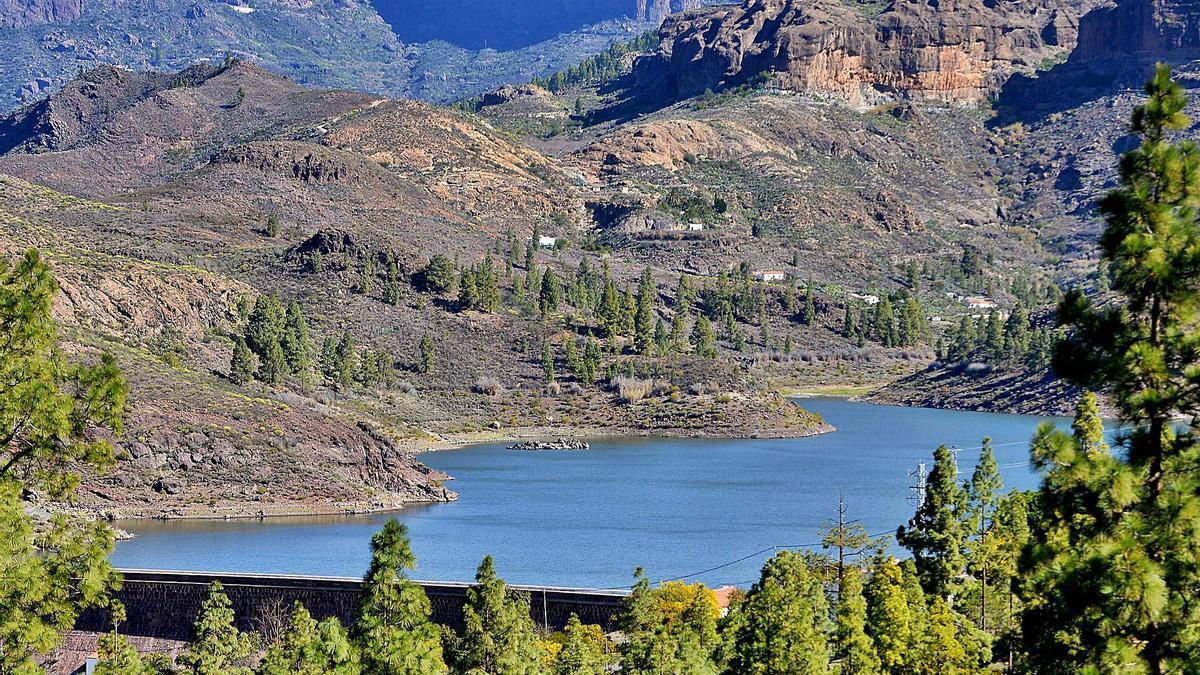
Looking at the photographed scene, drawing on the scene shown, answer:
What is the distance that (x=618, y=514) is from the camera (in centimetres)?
Result: 8906

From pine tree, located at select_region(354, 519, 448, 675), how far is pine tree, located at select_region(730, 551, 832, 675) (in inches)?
303

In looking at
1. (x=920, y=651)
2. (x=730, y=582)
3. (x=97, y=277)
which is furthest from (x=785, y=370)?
(x=920, y=651)

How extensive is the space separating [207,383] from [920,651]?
77.4 metres

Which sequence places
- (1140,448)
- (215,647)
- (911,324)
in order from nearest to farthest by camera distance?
(1140,448)
(215,647)
(911,324)

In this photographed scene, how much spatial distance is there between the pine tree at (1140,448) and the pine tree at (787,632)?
50.8 ft

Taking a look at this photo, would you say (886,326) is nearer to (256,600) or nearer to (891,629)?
(256,600)

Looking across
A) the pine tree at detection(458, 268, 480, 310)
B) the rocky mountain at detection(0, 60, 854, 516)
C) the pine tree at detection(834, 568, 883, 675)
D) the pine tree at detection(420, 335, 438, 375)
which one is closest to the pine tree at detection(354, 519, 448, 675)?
the pine tree at detection(834, 568, 883, 675)

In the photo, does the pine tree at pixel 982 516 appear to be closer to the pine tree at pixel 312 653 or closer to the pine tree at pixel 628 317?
the pine tree at pixel 312 653

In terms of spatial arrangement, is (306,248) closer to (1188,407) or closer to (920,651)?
(920,651)

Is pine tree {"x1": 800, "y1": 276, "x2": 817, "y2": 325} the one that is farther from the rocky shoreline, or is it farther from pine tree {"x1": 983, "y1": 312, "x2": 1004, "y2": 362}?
the rocky shoreline

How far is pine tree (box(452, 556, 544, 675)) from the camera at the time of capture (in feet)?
120

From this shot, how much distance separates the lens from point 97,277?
12444cm

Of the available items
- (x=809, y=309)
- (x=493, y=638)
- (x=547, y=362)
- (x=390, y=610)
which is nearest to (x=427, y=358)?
(x=547, y=362)

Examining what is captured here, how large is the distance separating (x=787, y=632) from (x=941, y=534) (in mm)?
10060
